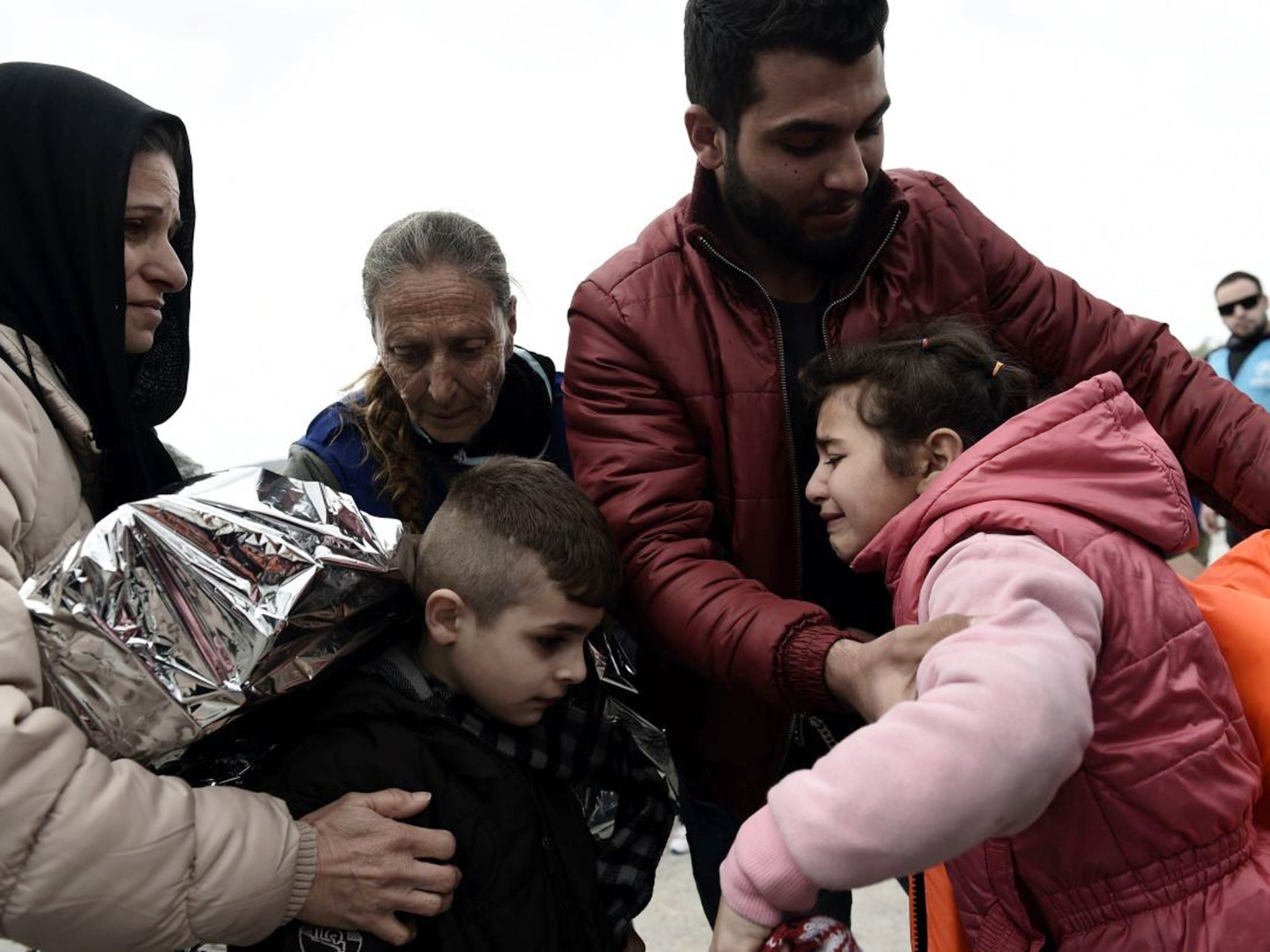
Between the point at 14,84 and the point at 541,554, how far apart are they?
38.9 inches

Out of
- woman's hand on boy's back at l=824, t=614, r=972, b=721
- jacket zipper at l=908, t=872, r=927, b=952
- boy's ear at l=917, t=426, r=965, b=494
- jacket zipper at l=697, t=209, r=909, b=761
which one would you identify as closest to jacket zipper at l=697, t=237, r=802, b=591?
jacket zipper at l=697, t=209, r=909, b=761

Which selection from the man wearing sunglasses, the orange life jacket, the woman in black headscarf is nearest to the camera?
the woman in black headscarf

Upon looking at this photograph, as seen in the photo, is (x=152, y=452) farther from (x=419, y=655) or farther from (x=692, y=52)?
(x=692, y=52)

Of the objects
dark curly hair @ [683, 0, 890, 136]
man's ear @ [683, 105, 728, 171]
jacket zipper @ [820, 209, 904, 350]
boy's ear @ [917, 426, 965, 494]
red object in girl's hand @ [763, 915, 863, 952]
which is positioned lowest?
red object in girl's hand @ [763, 915, 863, 952]

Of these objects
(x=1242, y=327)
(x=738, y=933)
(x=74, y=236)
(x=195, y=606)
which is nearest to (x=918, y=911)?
(x=738, y=933)

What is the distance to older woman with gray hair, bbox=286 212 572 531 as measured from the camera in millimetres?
2020

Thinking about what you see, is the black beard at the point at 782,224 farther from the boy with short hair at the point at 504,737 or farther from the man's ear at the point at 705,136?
the boy with short hair at the point at 504,737

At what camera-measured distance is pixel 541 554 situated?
158cm

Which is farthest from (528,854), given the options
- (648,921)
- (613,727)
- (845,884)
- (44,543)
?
(648,921)

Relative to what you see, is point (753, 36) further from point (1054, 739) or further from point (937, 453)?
point (1054, 739)

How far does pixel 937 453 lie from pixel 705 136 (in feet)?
2.17

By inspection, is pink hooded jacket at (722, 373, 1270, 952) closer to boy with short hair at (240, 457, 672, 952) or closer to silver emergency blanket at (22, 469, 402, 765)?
boy with short hair at (240, 457, 672, 952)

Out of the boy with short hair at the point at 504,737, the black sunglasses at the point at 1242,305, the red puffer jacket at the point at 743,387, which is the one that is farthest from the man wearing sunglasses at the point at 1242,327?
the boy with short hair at the point at 504,737

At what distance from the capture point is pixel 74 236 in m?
1.54
